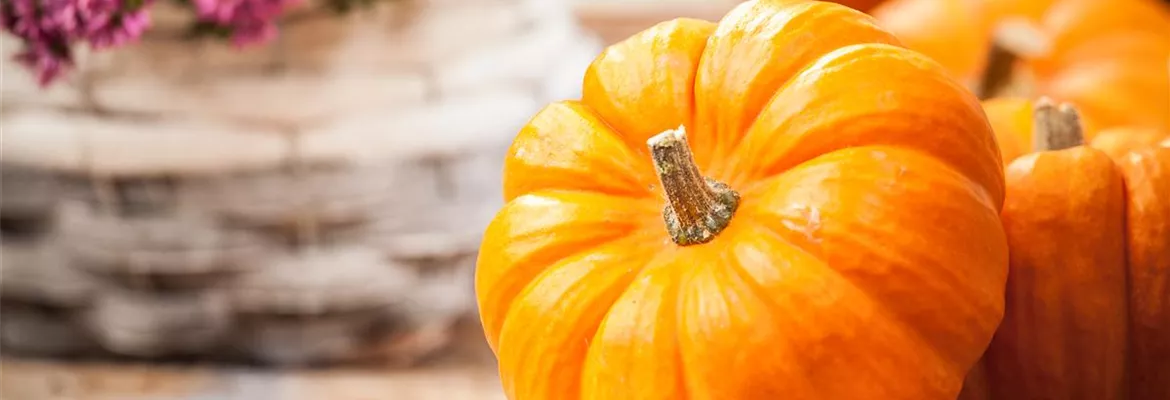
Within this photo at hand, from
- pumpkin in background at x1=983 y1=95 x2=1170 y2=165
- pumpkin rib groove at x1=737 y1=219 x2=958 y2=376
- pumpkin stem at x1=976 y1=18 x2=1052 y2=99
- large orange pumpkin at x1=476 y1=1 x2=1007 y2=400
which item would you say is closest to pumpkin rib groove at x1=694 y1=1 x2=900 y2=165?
large orange pumpkin at x1=476 y1=1 x2=1007 y2=400

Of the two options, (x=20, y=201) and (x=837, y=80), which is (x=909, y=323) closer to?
(x=837, y=80)

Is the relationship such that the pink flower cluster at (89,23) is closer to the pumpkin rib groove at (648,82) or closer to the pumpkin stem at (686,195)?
the pumpkin rib groove at (648,82)

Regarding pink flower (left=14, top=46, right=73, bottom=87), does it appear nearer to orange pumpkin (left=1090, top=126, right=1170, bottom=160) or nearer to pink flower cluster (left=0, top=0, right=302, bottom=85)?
pink flower cluster (left=0, top=0, right=302, bottom=85)

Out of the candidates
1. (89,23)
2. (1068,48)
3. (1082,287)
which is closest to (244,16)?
(89,23)

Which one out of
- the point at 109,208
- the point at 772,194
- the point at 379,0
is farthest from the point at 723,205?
the point at 109,208

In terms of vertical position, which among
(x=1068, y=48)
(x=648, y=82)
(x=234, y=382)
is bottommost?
(x=234, y=382)

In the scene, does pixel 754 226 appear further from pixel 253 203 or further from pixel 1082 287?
pixel 253 203

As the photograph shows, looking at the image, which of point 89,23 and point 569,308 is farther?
point 89,23
